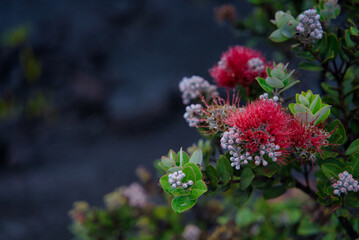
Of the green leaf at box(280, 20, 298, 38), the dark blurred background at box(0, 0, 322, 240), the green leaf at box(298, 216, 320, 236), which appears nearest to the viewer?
the green leaf at box(280, 20, 298, 38)

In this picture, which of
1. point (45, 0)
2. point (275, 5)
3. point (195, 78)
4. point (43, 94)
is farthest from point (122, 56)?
point (195, 78)

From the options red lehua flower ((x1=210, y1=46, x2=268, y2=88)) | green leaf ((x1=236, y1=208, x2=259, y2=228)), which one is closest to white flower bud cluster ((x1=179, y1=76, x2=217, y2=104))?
red lehua flower ((x1=210, y1=46, x2=268, y2=88))

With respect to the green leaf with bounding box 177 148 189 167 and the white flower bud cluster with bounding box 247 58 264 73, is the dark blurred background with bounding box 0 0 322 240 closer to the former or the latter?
the white flower bud cluster with bounding box 247 58 264 73

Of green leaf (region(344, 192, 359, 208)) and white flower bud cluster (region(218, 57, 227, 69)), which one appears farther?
white flower bud cluster (region(218, 57, 227, 69))

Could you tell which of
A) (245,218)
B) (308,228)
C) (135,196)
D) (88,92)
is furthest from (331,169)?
(88,92)

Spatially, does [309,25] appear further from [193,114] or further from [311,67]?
[193,114]

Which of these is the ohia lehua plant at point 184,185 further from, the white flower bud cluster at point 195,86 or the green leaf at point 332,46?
the green leaf at point 332,46
